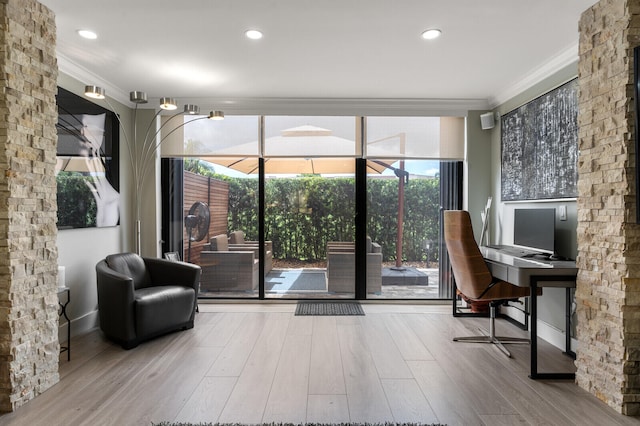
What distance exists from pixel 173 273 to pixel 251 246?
1.16 meters

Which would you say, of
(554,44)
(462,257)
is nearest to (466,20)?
(554,44)

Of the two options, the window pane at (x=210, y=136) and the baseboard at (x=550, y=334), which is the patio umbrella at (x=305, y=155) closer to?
the window pane at (x=210, y=136)

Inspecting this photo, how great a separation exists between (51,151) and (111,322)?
1.59 m

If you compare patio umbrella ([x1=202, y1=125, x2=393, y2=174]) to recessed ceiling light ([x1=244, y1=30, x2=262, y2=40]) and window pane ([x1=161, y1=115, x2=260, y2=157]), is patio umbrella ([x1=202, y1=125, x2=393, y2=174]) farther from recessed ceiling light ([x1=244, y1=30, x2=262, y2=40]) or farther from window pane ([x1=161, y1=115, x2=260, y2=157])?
recessed ceiling light ([x1=244, y1=30, x2=262, y2=40])

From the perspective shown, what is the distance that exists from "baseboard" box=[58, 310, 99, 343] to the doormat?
84.2 inches

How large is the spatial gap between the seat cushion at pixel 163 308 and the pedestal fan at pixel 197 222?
1164 millimetres

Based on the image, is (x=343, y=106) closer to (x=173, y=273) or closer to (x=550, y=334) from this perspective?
(x=173, y=273)

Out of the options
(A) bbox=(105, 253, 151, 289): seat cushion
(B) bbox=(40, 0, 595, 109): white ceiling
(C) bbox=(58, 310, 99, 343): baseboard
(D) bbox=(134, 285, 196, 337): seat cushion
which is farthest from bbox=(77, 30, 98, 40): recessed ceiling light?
(C) bbox=(58, 310, 99, 343): baseboard

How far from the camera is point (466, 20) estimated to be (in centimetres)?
275

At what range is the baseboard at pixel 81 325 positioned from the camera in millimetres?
3469

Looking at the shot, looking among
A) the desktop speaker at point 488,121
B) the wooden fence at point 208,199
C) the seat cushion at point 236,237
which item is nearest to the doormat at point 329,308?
the seat cushion at point 236,237

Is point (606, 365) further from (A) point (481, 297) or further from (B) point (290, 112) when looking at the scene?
(B) point (290, 112)

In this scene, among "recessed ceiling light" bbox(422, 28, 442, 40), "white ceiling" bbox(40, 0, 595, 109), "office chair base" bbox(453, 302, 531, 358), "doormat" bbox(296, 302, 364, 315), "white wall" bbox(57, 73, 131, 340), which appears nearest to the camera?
"white ceiling" bbox(40, 0, 595, 109)

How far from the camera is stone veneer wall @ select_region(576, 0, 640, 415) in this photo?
223cm
